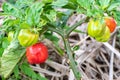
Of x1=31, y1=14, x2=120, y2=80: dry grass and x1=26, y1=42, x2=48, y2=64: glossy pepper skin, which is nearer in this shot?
x1=26, y1=42, x2=48, y2=64: glossy pepper skin

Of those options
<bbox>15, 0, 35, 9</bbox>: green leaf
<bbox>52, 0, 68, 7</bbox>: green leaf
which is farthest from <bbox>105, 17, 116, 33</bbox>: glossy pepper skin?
<bbox>15, 0, 35, 9</bbox>: green leaf

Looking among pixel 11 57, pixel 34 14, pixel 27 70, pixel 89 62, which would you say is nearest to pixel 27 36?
pixel 34 14

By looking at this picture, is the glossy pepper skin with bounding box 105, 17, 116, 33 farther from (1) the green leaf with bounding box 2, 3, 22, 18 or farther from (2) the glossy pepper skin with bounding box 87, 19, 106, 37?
(1) the green leaf with bounding box 2, 3, 22, 18

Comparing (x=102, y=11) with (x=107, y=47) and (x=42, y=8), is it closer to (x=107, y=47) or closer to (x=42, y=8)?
(x=42, y=8)

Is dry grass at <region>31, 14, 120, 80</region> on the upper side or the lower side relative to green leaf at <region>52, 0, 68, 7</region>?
lower

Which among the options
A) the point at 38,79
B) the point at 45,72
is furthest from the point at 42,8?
the point at 45,72

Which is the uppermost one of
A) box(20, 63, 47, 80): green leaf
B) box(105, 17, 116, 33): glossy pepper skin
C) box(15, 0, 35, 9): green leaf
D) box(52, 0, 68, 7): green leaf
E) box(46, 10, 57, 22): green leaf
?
box(52, 0, 68, 7): green leaf

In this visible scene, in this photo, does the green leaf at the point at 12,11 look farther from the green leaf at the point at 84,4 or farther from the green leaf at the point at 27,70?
the green leaf at the point at 27,70
